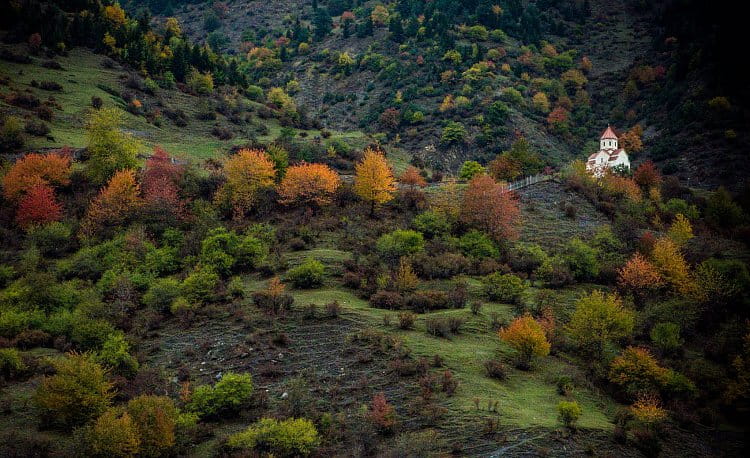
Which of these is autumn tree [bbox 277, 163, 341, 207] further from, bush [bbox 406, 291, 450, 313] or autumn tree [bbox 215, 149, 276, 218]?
bush [bbox 406, 291, 450, 313]

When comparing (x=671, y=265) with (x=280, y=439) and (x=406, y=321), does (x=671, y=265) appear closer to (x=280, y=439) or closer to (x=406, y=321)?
(x=406, y=321)

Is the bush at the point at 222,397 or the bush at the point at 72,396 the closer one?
the bush at the point at 72,396

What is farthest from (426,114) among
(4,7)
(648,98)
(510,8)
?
(4,7)

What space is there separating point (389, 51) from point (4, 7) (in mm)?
80897


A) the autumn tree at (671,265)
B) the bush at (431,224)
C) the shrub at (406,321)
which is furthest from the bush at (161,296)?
the autumn tree at (671,265)

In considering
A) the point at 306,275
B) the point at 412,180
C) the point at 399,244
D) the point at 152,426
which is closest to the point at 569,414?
the point at 152,426

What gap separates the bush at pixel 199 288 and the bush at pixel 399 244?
50.4 feet

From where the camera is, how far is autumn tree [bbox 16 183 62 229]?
51969 millimetres

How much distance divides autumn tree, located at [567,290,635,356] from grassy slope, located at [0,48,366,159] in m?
50.9

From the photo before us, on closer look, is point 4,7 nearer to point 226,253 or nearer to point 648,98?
point 226,253

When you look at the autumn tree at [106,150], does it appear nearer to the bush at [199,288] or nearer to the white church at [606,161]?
the bush at [199,288]

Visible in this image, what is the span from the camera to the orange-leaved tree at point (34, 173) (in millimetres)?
53344

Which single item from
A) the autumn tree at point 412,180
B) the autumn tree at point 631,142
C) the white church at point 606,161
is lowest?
the autumn tree at point 412,180

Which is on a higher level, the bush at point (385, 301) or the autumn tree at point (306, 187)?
the autumn tree at point (306, 187)
